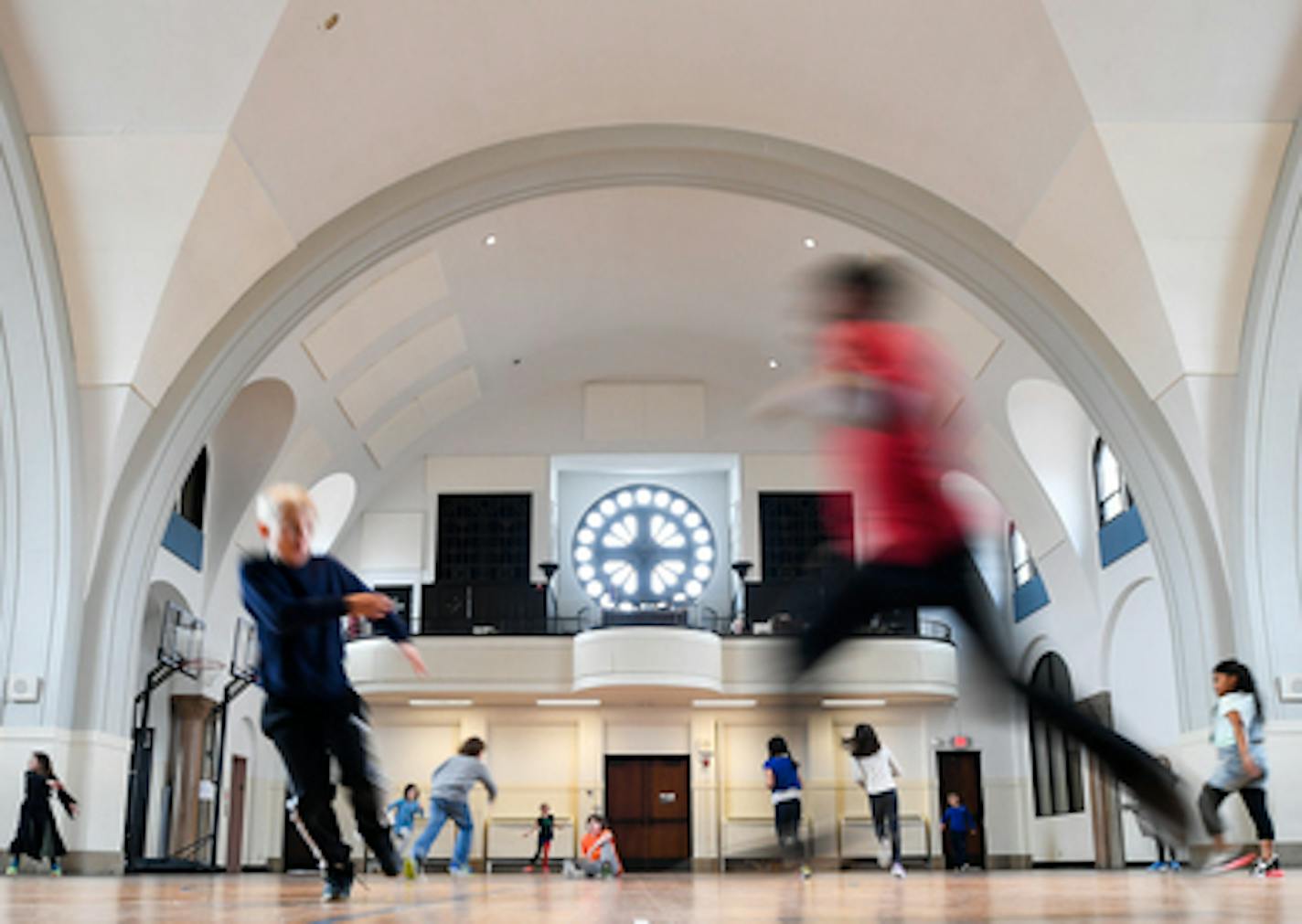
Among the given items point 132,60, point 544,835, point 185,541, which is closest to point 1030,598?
point 544,835

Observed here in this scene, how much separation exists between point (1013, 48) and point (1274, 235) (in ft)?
9.61

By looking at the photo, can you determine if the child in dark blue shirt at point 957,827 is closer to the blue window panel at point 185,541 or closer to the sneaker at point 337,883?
the blue window panel at point 185,541

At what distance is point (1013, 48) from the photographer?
1105 centimetres

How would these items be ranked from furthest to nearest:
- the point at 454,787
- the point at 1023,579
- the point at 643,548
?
the point at 643,548
the point at 1023,579
the point at 454,787

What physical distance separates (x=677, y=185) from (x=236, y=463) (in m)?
8.58

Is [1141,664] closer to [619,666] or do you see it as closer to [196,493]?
[619,666]

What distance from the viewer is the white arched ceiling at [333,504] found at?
22719 millimetres

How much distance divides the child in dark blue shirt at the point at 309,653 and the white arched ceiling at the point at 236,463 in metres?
13.7

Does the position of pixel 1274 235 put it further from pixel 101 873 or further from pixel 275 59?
pixel 101 873

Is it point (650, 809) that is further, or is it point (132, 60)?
point (650, 809)

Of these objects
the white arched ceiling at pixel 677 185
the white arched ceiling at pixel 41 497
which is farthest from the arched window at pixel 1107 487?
the white arched ceiling at pixel 41 497

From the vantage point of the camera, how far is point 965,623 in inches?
156

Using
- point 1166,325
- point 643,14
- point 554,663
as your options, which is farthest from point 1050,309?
point 554,663

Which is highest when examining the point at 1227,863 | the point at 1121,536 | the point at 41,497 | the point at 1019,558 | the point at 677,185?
the point at 677,185
